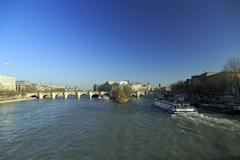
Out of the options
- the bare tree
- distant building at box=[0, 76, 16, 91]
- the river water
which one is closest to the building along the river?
the bare tree

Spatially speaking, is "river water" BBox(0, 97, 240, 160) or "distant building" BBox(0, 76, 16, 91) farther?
"distant building" BBox(0, 76, 16, 91)

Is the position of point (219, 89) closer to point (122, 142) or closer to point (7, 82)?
point (122, 142)

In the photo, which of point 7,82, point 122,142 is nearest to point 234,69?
Answer: point 122,142

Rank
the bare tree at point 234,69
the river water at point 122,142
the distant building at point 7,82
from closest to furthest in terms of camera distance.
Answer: the river water at point 122,142
the bare tree at point 234,69
the distant building at point 7,82

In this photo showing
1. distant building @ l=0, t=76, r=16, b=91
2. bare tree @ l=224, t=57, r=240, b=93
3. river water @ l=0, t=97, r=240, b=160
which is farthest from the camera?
distant building @ l=0, t=76, r=16, b=91

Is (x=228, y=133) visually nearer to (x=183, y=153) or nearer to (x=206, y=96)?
(x=183, y=153)

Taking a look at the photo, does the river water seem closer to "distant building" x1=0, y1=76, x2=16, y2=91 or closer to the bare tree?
the bare tree

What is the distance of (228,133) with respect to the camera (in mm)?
24984

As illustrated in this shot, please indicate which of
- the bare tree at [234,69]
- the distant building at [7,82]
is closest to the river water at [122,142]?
the bare tree at [234,69]

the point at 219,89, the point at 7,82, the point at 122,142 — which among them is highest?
the point at 7,82

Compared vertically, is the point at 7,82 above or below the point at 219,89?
above

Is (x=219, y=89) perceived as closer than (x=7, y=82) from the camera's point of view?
Yes

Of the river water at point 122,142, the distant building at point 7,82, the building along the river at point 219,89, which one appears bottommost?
the river water at point 122,142

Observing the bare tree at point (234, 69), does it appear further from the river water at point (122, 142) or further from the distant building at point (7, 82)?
the distant building at point (7, 82)
